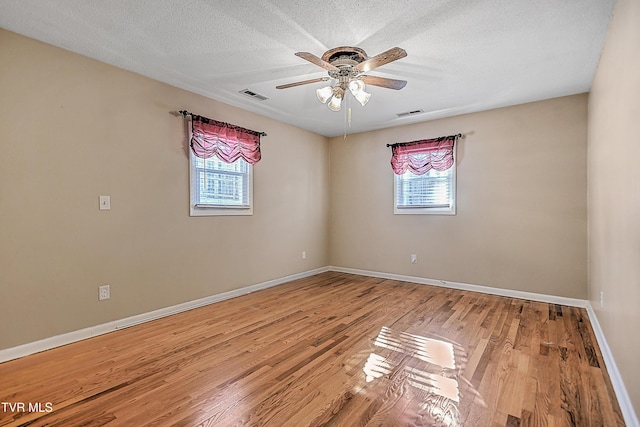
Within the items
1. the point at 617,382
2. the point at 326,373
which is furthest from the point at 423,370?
the point at 617,382

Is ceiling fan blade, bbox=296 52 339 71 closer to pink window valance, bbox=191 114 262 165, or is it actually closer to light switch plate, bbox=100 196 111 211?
pink window valance, bbox=191 114 262 165

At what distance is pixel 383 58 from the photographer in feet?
7.23

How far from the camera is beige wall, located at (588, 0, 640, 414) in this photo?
1.62 meters

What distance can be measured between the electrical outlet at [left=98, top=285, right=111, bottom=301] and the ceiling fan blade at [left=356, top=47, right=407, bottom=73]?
9.98 feet

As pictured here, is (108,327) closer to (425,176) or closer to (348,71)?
(348,71)

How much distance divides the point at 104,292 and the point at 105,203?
85cm

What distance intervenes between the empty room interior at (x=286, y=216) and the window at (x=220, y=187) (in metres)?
0.04

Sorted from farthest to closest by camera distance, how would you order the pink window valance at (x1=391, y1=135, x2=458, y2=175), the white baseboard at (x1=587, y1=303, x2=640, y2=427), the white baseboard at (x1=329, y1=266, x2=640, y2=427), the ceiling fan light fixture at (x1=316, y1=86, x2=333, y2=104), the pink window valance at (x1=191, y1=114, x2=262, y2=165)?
the pink window valance at (x1=391, y1=135, x2=458, y2=175) < the pink window valance at (x1=191, y1=114, x2=262, y2=165) < the ceiling fan light fixture at (x1=316, y1=86, x2=333, y2=104) < the white baseboard at (x1=329, y1=266, x2=640, y2=427) < the white baseboard at (x1=587, y1=303, x2=640, y2=427)

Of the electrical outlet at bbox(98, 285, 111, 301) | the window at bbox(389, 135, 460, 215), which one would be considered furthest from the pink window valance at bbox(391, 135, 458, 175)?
the electrical outlet at bbox(98, 285, 111, 301)

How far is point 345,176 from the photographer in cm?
565

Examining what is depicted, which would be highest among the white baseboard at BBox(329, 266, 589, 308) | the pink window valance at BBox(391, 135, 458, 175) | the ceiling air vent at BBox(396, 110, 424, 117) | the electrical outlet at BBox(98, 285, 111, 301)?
the ceiling air vent at BBox(396, 110, 424, 117)

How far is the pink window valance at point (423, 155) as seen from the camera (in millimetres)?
4470

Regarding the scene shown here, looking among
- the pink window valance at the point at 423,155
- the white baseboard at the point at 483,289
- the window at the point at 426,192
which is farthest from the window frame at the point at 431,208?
the white baseboard at the point at 483,289

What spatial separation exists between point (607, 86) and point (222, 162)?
3930mm
